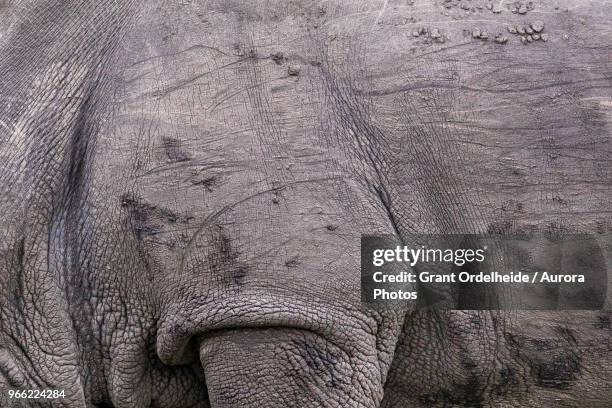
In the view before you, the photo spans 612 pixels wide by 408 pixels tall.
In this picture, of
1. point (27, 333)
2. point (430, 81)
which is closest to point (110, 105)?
point (27, 333)

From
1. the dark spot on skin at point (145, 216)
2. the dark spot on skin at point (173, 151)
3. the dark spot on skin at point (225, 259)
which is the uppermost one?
the dark spot on skin at point (173, 151)

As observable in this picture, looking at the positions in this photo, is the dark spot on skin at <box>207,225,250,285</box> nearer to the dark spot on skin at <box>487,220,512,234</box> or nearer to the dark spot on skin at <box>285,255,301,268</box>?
the dark spot on skin at <box>285,255,301,268</box>

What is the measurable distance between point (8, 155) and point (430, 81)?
1.48 meters

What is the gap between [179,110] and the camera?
3260mm

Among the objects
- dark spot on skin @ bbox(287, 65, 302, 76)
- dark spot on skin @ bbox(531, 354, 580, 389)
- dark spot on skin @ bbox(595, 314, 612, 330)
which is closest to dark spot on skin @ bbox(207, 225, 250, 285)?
dark spot on skin @ bbox(287, 65, 302, 76)

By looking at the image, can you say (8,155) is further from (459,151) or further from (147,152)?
(459,151)

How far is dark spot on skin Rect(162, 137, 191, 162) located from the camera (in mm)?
3225

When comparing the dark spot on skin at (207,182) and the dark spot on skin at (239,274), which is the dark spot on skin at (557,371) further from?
the dark spot on skin at (207,182)

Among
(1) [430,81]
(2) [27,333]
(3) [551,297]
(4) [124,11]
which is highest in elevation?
(4) [124,11]

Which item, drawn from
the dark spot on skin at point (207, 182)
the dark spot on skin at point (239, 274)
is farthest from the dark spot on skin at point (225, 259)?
the dark spot on skin at point (207, 182)

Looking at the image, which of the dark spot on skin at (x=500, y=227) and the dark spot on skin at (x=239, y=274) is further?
the dark spot on skin at (x=500, y=227)

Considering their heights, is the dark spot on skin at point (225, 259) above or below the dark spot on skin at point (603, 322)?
above

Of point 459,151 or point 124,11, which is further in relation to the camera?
point 124,11

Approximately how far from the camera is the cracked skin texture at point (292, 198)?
317 cm
